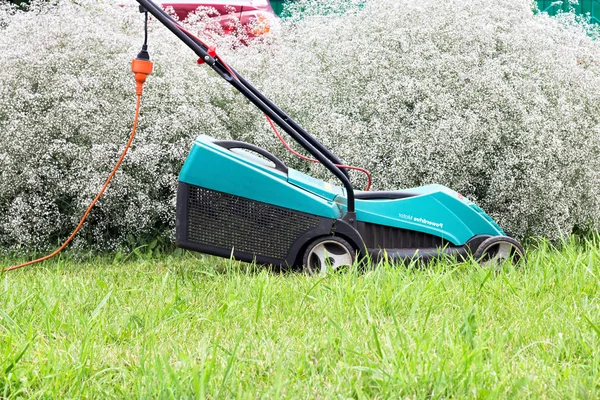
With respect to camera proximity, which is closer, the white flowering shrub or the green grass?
the green grass

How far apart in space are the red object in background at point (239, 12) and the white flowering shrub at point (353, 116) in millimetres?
1327

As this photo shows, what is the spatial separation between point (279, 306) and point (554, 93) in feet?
7.88

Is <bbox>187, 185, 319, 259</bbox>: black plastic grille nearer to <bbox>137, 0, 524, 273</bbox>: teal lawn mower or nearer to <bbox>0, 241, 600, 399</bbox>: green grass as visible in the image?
<bbox>137, 0, 524, 273</bbox>: teal lawn mower

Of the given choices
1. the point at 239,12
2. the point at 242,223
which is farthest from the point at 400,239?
the point at 239,12

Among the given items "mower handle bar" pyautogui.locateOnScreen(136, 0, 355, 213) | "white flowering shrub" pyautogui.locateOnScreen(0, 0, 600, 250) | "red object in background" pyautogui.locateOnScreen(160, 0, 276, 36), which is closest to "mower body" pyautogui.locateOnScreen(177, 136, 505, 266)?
"mower handle bar" pyautogui.locateOnScreen(136, 0, 355, 213)

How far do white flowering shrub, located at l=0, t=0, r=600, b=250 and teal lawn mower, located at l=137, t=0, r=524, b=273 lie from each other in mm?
632

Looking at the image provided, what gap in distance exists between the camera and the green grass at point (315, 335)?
5.81 feet

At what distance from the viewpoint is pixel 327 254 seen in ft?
10.8

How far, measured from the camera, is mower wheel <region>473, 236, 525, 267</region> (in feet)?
10.9

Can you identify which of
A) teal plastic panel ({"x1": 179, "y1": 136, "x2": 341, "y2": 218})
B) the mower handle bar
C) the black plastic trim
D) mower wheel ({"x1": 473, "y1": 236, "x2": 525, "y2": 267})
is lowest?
the black plastic trim

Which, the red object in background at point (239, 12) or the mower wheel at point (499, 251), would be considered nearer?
the mower wheel at point (499, 251)

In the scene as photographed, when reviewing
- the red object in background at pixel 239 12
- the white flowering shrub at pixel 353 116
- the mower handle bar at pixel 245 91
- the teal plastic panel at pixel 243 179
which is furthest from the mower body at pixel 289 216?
the red object in background at pixel 239 12

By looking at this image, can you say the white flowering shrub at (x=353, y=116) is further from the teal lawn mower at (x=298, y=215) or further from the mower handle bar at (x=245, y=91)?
the mower handle bar at (x=245, y=91)

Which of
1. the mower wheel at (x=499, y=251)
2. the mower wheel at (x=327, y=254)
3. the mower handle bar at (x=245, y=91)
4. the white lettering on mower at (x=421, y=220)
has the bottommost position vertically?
the mower wheel at (x=327, y=254)
